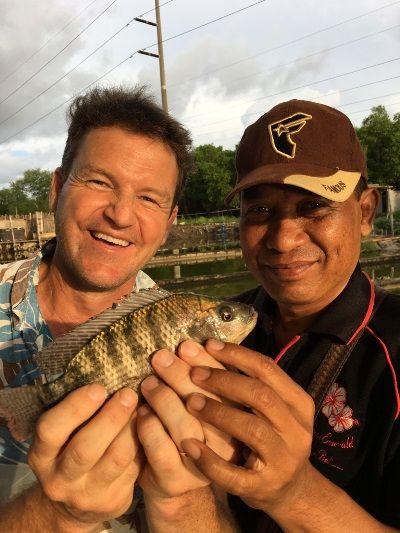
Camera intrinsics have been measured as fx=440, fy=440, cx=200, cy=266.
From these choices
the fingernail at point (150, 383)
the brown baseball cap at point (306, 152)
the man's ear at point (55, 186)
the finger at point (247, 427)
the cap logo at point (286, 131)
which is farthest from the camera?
the man's ear at point (55, 186)

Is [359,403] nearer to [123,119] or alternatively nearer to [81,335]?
[81,335]

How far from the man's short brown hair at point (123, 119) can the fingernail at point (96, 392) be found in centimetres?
155

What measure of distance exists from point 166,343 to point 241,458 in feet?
1.73

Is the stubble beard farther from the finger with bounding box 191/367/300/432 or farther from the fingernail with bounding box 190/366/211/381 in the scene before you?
the finger with bounding box 191/367/300/432

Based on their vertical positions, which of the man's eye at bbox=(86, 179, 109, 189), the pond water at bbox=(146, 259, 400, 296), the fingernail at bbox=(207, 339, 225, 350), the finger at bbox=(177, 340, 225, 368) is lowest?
the pond water at bbox=(146, 259, 400, 296)

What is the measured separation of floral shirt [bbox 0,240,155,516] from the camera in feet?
7.02

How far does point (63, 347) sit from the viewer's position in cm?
193

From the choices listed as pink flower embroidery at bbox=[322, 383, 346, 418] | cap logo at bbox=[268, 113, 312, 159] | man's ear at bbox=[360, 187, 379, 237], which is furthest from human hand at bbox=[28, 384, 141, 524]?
man's ear at bbox=[360, 187, 379, 237]

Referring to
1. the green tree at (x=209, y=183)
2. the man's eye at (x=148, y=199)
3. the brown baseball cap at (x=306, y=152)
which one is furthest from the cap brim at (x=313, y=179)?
the green tree at (x=209, y=183)

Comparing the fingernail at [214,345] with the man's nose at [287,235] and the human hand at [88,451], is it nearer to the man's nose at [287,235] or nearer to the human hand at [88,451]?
Answer: the human hand at [88,451]

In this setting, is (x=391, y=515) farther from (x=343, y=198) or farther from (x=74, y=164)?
(x=74, y=164)

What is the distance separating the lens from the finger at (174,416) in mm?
1606

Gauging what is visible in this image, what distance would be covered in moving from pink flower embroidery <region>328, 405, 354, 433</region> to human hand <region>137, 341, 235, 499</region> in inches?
21.3

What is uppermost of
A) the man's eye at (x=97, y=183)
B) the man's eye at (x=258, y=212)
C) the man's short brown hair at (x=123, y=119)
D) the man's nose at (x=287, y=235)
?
the man's short brown hair at (x=123, y=119)
